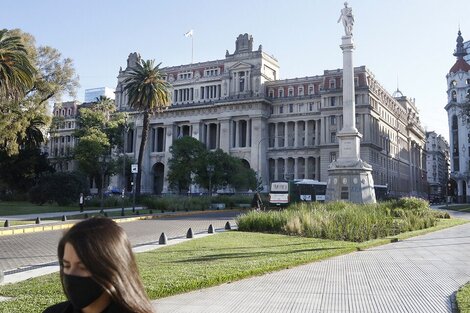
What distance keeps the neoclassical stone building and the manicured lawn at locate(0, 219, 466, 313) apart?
6960cm

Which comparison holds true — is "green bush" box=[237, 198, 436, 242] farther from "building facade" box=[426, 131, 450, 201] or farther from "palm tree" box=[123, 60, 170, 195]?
"building facade" box=[426, 131, 450, 201]

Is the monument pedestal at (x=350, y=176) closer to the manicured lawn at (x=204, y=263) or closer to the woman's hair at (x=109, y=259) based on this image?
the manicured lawn at (x=204, y=263)

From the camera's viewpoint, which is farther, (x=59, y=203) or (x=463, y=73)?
(x=463, y=73)

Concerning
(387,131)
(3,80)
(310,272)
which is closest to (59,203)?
(3,80)

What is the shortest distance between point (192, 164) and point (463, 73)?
79.7 m

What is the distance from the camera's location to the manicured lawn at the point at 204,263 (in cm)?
844

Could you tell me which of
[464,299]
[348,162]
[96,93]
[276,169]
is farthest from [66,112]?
[464,299]

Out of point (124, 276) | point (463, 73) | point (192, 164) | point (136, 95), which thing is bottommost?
point (124, 276)

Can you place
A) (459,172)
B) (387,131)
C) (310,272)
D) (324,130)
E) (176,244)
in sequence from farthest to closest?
(459,172)
(387,131)
(324,130)
(176,244)
(310,272)

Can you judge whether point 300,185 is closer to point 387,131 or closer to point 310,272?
point 310,272

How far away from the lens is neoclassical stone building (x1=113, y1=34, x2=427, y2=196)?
86.3 meters

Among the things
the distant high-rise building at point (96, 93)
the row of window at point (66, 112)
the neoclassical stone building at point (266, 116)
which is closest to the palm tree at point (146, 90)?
the neoclassical stone building at point (266, 116)

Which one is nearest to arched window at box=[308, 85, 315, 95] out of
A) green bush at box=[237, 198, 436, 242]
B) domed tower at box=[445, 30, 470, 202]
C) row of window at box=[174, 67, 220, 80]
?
row of window at box=[174, 67, 220, 80]

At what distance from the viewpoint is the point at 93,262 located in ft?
6.86
